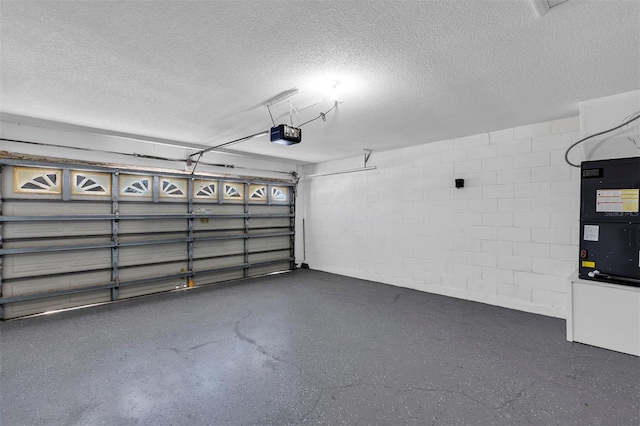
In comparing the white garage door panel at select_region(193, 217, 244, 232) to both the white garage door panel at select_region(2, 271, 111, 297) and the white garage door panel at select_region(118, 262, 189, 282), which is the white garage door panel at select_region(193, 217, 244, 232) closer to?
the white garage door panel at select_region(118, 262, 189, 282)

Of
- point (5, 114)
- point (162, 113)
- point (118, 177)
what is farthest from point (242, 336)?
point (5, 114)

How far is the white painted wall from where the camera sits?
13.0 feet

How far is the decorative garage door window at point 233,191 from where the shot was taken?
6.13 meters

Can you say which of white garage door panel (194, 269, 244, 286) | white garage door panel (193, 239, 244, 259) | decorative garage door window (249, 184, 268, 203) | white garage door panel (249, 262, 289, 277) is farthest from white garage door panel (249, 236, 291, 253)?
decorative garage door window (249, 184, 268, 203)

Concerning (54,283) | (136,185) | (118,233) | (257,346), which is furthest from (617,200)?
(54,283)

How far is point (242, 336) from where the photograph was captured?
10.9ft

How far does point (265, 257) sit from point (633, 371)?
573cm

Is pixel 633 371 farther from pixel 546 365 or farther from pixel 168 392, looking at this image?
pixel 168 392

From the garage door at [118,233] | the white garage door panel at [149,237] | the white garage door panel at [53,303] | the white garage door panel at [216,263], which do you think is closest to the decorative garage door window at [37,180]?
the garage door at [118,233]

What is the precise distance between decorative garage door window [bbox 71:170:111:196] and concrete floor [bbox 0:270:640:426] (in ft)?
5.70

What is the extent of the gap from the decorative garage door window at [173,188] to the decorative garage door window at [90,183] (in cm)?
80

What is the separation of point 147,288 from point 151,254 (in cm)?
58

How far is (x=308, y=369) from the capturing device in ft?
8.60

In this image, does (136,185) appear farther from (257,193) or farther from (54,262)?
(257,193)
